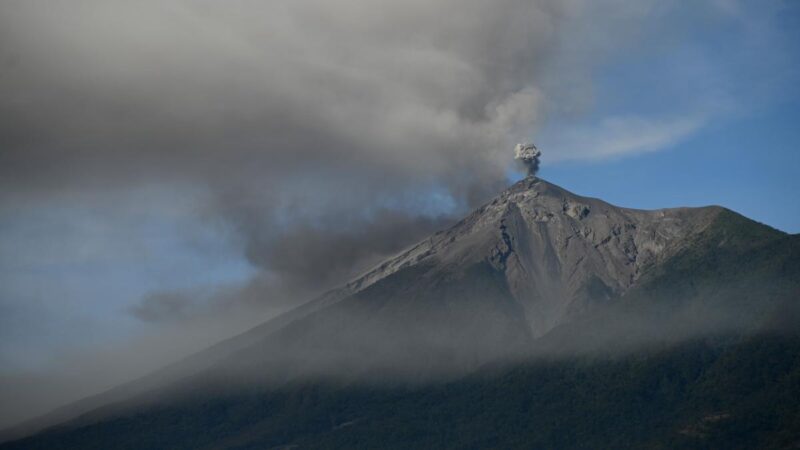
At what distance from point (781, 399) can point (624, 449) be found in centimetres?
3025

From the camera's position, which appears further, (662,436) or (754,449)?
(662,436)

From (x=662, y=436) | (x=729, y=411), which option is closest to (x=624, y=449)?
(x=662, y=436)

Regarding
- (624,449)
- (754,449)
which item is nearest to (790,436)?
(754,449)

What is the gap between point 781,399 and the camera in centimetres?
19738

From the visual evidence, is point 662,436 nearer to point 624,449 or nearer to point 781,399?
point 624,449

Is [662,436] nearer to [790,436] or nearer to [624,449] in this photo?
[624,449]

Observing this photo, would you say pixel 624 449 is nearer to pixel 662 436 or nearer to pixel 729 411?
pixel 662 436

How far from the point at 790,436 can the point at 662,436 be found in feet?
83.5

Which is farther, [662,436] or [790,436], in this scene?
[662,436]

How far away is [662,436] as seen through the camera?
197375 millimetres

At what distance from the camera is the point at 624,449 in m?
200

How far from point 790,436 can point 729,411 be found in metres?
21.1

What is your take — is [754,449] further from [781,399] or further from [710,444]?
[781,399]

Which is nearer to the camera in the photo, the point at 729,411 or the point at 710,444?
the point at 710,444
